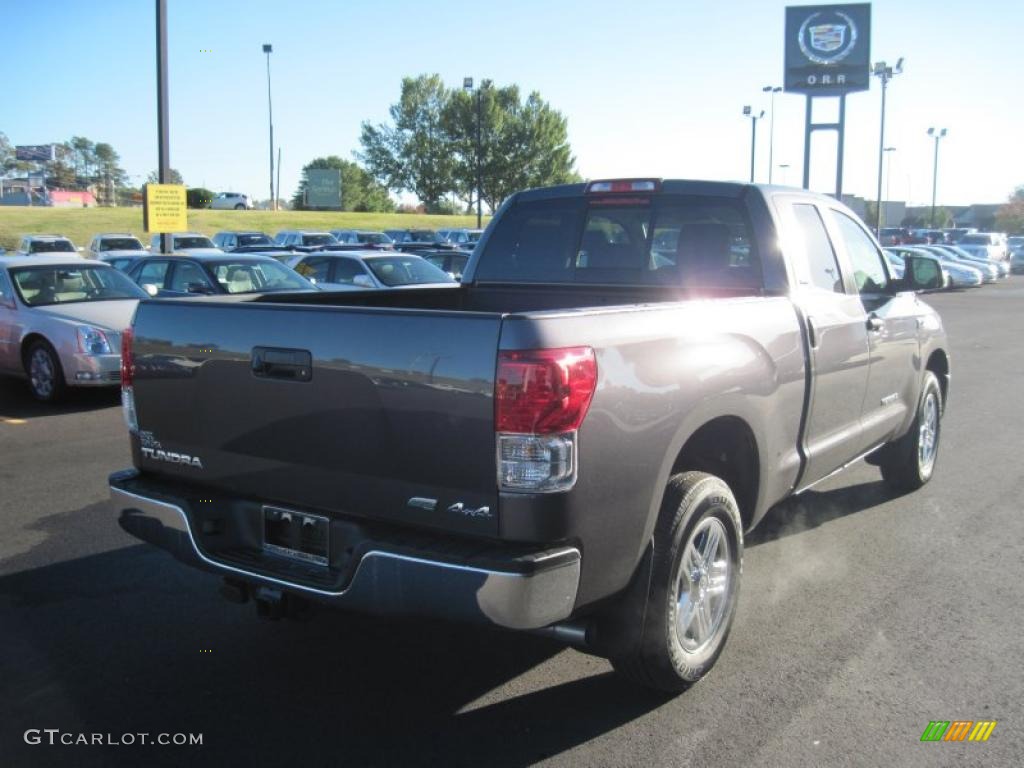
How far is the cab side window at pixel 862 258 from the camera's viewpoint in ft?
18.5

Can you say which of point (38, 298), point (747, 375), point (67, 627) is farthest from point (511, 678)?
point (38, 298)

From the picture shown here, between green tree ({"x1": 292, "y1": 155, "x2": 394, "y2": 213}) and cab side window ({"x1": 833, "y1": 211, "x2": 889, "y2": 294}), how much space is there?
93905mm

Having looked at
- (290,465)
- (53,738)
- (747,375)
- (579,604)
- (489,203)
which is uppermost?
(489,203)

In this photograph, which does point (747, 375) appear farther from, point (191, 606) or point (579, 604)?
point (191, 606)

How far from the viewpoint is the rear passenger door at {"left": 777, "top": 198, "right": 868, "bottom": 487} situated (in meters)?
4.73

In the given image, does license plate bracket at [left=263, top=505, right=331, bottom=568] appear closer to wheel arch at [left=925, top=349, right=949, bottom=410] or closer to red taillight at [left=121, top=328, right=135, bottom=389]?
red taillight at [left=121, top=328, right=135, bottom=389]

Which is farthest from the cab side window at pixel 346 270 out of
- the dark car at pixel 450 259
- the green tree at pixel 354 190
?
the green tree at pixel 354 190

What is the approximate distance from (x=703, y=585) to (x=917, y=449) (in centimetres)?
346

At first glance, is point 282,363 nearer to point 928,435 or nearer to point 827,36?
point 928,435

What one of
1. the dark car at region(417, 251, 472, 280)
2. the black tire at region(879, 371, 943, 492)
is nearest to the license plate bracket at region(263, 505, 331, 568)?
the black tire at region(879, 371, 943, 492)

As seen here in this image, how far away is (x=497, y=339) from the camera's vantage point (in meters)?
2.94

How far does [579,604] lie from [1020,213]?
381 feet

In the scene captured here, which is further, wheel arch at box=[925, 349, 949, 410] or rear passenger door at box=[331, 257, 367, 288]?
rear passenger door at box=[331, 257, 367, 288]

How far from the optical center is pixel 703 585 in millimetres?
3895
